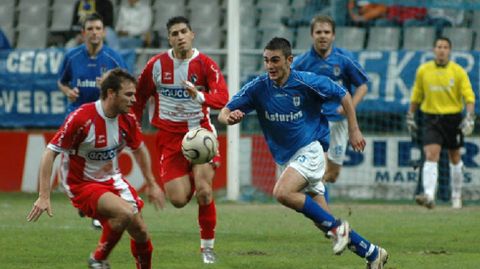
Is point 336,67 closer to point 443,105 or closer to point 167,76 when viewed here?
point 167,76

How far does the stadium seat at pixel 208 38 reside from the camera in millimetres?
19328

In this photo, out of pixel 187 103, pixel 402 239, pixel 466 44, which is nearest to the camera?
pixel 187 103

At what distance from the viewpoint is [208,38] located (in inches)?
765

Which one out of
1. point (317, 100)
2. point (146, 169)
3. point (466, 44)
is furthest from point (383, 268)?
point (466, 44)

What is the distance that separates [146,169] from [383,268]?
6.90 ft

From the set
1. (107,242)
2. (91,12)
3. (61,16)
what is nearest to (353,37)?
(91,12)

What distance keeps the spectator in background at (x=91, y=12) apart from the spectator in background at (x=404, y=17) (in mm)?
4182

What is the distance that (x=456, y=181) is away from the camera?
52.2 feet

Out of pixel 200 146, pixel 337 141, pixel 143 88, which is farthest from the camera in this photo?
pixel 337 141

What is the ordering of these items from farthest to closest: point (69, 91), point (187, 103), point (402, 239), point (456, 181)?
point (456, 181), point (69, 91), point (402, 239), point (187, 103)

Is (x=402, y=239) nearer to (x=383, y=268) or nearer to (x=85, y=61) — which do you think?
(x=383, y=268)

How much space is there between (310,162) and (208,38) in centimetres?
1019

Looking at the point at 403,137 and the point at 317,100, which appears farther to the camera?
the point at 403,137

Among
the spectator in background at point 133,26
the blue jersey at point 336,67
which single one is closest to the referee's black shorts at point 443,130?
the blue jersey at point 336,67
